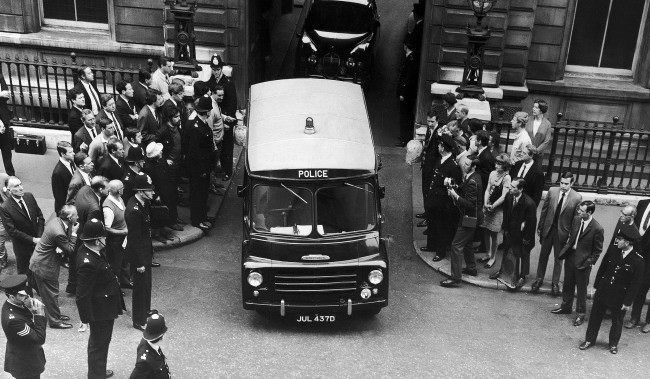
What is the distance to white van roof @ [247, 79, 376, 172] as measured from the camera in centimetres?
1029

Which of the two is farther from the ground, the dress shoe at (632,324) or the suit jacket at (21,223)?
the suit jacket at (21,223)

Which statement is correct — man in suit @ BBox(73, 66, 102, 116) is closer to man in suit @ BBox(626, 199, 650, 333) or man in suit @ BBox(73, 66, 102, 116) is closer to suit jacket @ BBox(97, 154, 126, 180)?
suit jacket @ BBox(97, 154, 126, 180)

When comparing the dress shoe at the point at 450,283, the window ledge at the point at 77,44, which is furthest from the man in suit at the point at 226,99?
the dress shoe at the point at 450,283

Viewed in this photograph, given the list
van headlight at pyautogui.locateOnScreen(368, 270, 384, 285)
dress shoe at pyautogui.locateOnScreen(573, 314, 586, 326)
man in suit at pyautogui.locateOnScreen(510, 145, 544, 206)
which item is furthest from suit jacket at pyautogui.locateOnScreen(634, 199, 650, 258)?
van headlight at pyautogui.locateOnScreen(368, 270, 384, 285)

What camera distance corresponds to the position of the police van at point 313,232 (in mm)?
9969

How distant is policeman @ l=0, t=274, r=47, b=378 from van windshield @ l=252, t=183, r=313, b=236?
126 inches

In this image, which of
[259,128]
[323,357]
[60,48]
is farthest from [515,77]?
[60,48]

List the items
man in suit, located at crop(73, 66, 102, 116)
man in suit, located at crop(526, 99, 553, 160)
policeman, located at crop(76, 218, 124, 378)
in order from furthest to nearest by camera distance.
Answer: man in suit, located at crop(73, 66, 102, 116)
man in suit, located at crop(526, 99, 553, 160)
policeman, located at crop(76, 218, 124, 378)

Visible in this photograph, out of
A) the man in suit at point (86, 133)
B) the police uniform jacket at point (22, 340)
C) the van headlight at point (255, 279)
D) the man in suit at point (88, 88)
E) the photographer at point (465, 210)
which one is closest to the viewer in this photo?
the police uniform jacket at point (22, 340)

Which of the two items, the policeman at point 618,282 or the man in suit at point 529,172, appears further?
the man in suit at point 529,172

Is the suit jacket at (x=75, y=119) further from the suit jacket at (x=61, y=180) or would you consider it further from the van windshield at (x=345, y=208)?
the van windshield at (x=345, y=208)

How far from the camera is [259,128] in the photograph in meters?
11.3

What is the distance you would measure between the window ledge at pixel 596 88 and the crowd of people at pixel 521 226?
13.8ft

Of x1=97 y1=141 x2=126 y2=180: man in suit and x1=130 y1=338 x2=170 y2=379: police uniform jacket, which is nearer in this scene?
x1=130 y1=338 x2=170 y2=379: police uniform jacket
